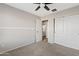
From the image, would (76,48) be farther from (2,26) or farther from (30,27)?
(2,26)

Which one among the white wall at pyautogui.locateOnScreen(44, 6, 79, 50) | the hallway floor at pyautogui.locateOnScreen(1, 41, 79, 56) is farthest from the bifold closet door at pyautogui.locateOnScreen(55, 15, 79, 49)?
the hallway floor at pyautogui.locateOnScreen(1, 41, 79, 56)

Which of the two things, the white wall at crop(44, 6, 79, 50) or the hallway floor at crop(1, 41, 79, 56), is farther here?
the white wall at crop(44, 6, 79, 50)

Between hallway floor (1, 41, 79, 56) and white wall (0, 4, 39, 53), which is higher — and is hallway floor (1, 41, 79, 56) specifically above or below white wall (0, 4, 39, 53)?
below

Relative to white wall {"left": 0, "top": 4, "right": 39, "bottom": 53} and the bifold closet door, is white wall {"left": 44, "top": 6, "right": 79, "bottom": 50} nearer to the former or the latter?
the bifold closet door

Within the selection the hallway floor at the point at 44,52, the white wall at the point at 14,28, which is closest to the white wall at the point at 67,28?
the hallway floor at the point at 44,52

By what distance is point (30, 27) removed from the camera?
5.21m

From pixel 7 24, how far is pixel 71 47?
11.5 feet

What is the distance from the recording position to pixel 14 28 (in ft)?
12.8

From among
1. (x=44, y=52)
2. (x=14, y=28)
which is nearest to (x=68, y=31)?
(x=44, y=52)

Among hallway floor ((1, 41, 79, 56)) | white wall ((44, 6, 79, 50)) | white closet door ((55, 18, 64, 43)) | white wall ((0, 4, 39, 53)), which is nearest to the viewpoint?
hallway floor ((1, 41, 79, 56))

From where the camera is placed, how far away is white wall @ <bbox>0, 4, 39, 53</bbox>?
11.1 feet

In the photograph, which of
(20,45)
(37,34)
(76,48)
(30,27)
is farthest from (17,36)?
(76,48)

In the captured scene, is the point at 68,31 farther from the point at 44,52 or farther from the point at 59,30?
the point at 44,52

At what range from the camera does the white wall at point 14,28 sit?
3.37 m
